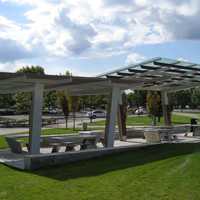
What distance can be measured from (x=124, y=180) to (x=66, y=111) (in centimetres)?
2437

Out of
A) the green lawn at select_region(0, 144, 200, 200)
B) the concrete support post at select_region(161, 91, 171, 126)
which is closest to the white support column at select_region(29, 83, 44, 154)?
the green lawn at select_region(0, 144, 200, 200)

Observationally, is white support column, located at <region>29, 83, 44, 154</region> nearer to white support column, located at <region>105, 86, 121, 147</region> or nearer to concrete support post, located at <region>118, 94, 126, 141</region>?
white support column, located at <region>105, 86, 121, 147</region>

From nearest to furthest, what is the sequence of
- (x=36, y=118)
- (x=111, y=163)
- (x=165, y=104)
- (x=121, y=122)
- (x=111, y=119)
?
(x=111, y=163), (x=36, y=118), (x=111, y=119), (x=121, y=122), (x=165, y=104)

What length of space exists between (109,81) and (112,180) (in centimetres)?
576

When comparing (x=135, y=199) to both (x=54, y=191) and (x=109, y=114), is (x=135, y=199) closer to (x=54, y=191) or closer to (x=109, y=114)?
(x=54, y=191)

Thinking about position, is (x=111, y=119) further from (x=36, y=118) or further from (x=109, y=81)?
(x=36, y=118)

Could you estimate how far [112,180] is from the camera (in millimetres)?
9359

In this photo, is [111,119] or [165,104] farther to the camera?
[165,104]

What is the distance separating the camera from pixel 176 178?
30.7 feet

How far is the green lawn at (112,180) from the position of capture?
8.01 m

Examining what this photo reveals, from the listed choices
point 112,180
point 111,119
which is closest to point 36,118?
point 111,119

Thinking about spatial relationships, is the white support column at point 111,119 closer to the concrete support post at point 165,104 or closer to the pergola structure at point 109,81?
the pergola structure at point 109,81

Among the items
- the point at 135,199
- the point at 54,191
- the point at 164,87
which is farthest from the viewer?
the point at 164,87

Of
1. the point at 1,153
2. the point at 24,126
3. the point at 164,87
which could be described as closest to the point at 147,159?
the point at 1,153
